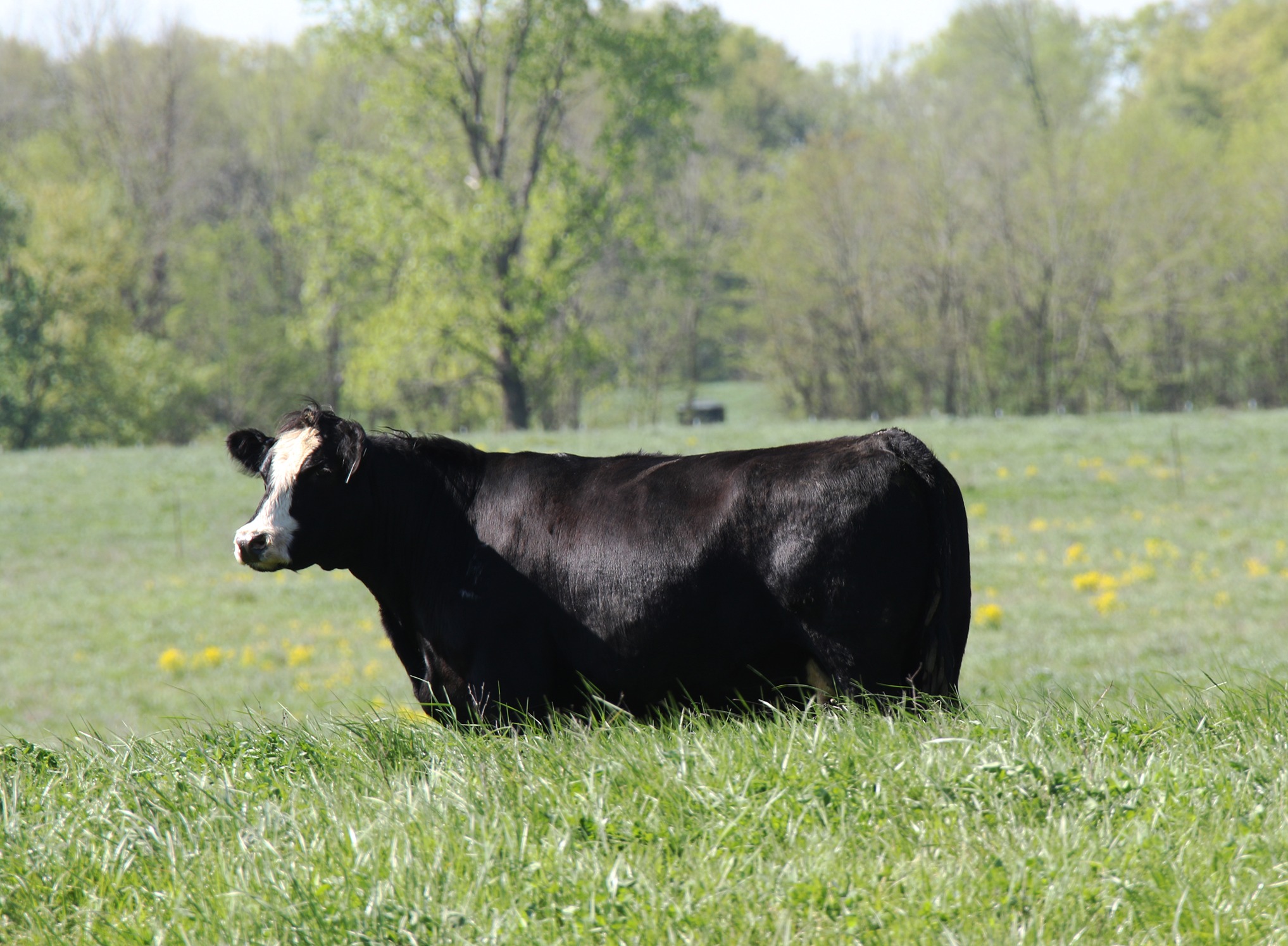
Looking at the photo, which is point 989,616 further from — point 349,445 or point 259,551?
point 259,551

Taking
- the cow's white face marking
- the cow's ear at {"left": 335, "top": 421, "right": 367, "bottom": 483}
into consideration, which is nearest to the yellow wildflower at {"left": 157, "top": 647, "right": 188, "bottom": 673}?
the cow's white face marking

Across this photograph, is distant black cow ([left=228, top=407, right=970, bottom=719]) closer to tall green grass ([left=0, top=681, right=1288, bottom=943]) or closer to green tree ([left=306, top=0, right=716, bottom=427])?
tall green grass ([left=0, top=681, right=1288, bottom=943])

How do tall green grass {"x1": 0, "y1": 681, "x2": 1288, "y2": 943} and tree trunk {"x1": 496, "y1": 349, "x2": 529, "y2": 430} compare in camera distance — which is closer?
tall green grass {"x1": 0, "y1": 681, "x2": 1288, "y2": 943}

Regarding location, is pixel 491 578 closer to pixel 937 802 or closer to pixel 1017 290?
pixel 937 802

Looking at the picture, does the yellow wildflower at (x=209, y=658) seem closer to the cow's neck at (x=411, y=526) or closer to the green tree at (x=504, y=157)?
the cow's neck at (x=411, y=526)

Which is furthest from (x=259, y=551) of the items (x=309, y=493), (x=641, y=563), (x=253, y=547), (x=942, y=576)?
(x=942, y=576)

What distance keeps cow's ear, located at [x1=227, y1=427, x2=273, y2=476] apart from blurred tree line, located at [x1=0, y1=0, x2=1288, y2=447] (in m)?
29.9

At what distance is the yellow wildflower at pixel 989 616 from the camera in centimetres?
1393

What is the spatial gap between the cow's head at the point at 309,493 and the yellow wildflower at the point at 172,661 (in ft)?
30.3

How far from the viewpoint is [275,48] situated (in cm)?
5634

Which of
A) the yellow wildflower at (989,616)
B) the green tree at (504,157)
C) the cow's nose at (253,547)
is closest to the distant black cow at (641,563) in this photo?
the cow's nose at (253,547)

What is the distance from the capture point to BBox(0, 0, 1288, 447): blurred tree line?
3597 centimetres

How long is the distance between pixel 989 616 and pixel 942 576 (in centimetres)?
988

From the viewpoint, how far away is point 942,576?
182 inches
